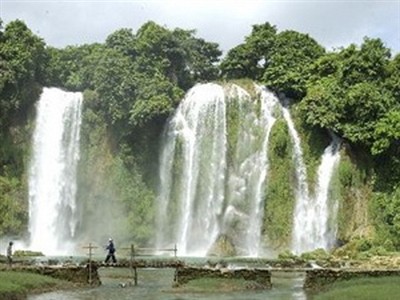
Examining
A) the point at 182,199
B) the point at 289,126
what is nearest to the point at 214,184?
the point at 182,199

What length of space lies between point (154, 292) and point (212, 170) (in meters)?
23.6

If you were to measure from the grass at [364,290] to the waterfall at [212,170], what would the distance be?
795 inches

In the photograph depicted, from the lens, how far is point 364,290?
26469mm

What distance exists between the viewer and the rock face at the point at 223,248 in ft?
161

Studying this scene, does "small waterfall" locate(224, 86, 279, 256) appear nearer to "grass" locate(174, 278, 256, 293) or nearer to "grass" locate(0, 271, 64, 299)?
"grass" locate(174, 278, 256, 293)

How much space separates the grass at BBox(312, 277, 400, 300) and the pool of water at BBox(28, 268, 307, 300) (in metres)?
1.15

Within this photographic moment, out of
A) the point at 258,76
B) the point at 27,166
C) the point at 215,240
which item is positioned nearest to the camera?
the point at 215,240

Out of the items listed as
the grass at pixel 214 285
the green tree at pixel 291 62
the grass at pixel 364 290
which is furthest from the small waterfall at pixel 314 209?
the grass at pixel 364 290

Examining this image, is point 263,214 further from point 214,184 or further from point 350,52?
point 350,52

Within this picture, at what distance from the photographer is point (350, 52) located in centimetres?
5206

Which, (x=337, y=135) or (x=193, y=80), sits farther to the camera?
(x=193, y=80)

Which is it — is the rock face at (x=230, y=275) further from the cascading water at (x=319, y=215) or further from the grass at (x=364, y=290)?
the cascading water at (x=319, y=215)

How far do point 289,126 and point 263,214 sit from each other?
262 inches

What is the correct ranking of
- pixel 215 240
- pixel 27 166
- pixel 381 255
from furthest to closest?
pixel 27 166
pixel 215 240
pixel 381 255
